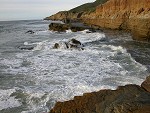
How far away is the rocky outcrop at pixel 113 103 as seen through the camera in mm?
6043

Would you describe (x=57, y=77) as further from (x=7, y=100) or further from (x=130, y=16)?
(x=130, y=16)

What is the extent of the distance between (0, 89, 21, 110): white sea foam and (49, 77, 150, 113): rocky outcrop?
297cm

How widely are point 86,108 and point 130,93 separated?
1290 mm

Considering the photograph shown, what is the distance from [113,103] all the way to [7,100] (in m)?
5.13

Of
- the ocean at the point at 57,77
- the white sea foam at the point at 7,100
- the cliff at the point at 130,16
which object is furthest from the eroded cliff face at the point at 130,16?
the white sea foam at the point at 7,100

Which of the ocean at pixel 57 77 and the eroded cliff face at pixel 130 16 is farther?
the eroded cliff face at pixel 130 16

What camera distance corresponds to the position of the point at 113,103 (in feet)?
21.0

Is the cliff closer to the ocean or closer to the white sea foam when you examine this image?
the ocean

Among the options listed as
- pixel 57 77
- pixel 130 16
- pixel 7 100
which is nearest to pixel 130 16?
pixel 130 16

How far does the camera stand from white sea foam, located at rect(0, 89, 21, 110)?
369 inches

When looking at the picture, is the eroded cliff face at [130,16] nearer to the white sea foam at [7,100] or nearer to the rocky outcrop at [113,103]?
the white sea foam at [7,100]

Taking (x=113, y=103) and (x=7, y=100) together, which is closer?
(x=113, y=103)

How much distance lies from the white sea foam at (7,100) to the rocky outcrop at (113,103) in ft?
9.74

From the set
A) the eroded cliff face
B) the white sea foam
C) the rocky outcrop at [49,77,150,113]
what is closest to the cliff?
the eroded cliff face
